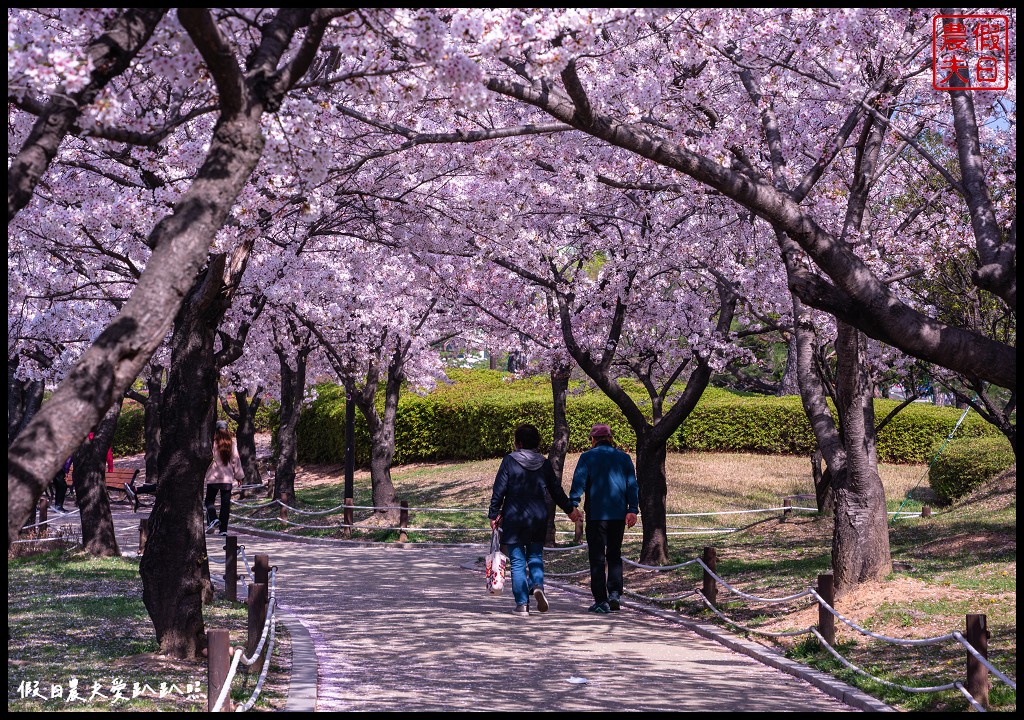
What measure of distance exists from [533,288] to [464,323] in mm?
6190

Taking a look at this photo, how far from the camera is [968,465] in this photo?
68.7 ft

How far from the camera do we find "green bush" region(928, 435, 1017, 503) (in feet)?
67.6

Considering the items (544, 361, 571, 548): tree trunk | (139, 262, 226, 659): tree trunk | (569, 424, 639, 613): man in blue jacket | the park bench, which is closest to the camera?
(139, 262, 226, 659): tree trunk

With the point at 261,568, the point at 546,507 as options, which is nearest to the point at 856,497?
the point at 546,507

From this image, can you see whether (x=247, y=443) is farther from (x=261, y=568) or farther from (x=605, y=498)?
(x=605, y=498)

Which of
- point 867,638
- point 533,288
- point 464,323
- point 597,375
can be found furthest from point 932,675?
point 464,323

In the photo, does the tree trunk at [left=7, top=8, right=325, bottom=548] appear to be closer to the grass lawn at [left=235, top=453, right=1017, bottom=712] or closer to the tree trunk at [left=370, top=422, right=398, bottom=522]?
the grass lawn at [left=235, top=453, right=1017, bottom=712]

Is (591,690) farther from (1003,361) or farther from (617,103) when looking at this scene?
(617,103)

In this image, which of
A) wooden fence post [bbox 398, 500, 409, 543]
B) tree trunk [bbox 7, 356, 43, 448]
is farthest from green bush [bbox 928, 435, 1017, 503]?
tree trunk [bbox 7, 356, 43, 448]

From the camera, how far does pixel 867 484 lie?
11484mm

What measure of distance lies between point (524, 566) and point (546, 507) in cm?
70

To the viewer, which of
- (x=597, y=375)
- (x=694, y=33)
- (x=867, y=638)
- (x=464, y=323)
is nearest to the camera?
(x=867, y=638)

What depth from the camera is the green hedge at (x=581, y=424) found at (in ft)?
102

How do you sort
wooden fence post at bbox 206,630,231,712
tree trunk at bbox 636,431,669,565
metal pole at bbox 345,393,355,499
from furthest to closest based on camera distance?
metal pole at bbox 345,393,355,499, tree trunk at bbox 636,431,669,565, wooden fence post at bbox 206,630,231,712
